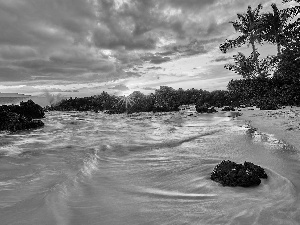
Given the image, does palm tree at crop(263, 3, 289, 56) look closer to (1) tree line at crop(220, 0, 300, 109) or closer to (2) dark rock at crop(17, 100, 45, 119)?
(1) tree line at crop(220, 0, 300, 109)

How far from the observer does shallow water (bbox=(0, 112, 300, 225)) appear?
3.01 metres

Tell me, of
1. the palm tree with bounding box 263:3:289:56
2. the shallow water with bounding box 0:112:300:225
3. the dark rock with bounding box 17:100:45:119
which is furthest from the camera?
the palm tree with bounding box 263:3:289:56

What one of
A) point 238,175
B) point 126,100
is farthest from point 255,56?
point 238,175

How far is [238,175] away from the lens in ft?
12.8

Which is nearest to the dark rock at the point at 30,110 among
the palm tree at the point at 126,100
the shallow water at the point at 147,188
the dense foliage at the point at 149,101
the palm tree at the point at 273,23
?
the dense foliage at the point at 149,101

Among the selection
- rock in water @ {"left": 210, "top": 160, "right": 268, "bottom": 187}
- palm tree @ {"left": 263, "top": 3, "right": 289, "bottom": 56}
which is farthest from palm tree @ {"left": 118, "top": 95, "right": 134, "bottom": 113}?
rock in water @ {"left": 210, "top": 160, "right": 268, "bottom": 187}

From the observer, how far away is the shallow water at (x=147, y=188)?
301 centimetres

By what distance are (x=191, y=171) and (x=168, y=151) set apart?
2.11m

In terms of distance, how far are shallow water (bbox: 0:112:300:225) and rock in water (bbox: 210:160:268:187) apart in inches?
5.2

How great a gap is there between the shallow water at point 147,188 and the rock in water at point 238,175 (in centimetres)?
13

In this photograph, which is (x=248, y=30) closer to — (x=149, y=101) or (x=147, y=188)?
(x=149, y=101)

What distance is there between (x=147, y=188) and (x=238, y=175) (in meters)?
1.51

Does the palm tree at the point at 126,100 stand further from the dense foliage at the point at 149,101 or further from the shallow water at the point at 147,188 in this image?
the shallow water at the point at 147,188

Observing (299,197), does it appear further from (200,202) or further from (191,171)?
(191,171)
